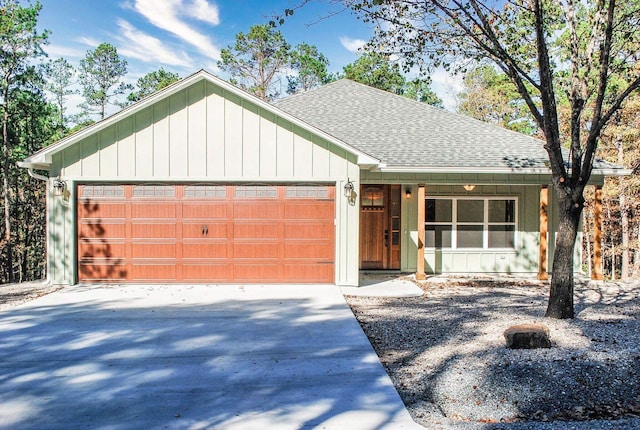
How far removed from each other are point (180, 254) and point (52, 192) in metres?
2.84

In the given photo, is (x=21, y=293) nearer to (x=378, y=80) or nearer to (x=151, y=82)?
(x=378, y=80)

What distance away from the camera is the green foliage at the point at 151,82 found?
2800 centimetres

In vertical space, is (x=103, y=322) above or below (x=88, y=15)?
below

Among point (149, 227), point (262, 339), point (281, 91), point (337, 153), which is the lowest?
point (262, 339)

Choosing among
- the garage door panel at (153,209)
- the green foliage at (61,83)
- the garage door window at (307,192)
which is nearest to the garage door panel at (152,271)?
the garage door panel at (153,209)

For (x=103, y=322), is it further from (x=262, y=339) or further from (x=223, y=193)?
(x=223, y=193)

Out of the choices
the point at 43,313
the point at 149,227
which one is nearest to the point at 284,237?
the point at 149,227

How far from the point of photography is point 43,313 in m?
7.00

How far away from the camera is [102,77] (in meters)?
28.2

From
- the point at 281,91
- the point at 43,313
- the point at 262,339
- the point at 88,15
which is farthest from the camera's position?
the point at 281,91

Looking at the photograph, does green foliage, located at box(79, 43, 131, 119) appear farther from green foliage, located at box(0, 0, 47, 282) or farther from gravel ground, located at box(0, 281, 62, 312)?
gravel ground, located at box(0, 281, 62, 312)

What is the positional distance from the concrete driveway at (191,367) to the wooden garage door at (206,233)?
1.44 metres

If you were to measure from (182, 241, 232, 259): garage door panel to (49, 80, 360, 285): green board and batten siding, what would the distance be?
1324 millimetres

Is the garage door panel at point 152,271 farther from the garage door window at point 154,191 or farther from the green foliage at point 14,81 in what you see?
the green foliage at point 14,81
